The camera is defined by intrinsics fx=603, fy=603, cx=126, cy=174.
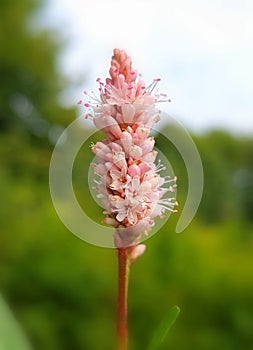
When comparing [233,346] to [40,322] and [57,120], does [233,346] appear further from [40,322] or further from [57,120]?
[57,120]

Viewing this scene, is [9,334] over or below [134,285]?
below

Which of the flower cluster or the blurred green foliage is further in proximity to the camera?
the blurred green foliage

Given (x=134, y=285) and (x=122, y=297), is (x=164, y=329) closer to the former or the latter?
(x=122, y=297)

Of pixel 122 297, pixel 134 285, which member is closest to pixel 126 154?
pixel 122 297

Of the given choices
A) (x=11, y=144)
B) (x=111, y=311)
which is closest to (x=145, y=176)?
(x=111, y=311)

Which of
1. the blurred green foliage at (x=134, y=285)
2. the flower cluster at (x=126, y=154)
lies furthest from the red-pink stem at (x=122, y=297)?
the blurred green foliage at (x=134, y=285)

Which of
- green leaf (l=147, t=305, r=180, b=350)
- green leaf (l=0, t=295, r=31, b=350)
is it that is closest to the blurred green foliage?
green leaf (l=0, t=295, r=31, b=350)

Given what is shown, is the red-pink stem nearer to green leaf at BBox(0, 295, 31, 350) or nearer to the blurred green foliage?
green leaf at BBox(0, 295, 31, 350)
